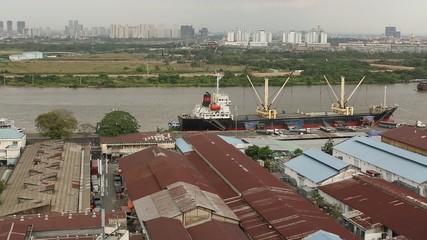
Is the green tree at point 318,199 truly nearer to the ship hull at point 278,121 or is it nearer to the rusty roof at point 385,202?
the rusty roof at point 385,202

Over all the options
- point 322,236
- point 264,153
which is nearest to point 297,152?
point 264,153

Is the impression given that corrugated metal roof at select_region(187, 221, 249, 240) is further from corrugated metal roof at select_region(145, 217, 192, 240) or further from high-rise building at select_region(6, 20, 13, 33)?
high-rise building at select_region(6, 20, 13, 33)

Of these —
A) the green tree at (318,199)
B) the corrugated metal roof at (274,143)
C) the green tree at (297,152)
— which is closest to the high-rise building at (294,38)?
the corrugated metal roof at (274,143)

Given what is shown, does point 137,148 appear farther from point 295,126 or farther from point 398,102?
point 398,102

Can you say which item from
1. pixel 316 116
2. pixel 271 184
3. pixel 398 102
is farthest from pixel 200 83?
pixel 271 184

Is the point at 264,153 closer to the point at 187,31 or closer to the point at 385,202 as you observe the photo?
the point at 385,202

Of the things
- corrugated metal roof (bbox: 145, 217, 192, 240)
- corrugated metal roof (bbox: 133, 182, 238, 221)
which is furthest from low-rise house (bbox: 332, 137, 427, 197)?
corrugated metal roof (bbox: 145, 217, 192, 240)
